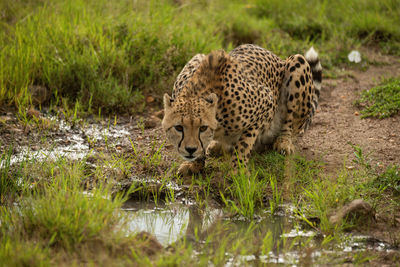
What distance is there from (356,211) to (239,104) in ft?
4.12

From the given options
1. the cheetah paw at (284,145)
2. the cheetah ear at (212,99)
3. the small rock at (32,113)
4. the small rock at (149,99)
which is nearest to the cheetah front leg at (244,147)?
the cheetah paw at (284,145)

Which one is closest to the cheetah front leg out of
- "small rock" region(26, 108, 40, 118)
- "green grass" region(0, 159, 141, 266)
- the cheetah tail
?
the cheetah tail

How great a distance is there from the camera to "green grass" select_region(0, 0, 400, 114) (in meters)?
5.61

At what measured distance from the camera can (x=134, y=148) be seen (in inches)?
177

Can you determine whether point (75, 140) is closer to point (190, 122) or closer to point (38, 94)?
point (38, 94)

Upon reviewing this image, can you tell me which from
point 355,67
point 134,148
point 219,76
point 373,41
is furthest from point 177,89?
point 373,41

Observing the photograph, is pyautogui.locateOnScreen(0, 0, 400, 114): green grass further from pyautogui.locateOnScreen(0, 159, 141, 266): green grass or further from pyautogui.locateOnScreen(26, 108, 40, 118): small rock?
pyautogui.locateOnScreen(0, 159, 141, 266): green grass

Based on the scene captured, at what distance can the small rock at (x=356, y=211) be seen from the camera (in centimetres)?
342

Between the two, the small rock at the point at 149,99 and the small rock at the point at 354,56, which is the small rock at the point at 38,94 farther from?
the small rock at the point at 354,56

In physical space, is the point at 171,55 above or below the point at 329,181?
above

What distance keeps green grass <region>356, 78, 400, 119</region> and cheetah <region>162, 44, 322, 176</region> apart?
2.32 ft

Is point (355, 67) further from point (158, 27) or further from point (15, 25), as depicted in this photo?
point (15, 25)

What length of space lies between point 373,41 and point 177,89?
4.18 metres

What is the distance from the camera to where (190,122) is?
3.71 m
